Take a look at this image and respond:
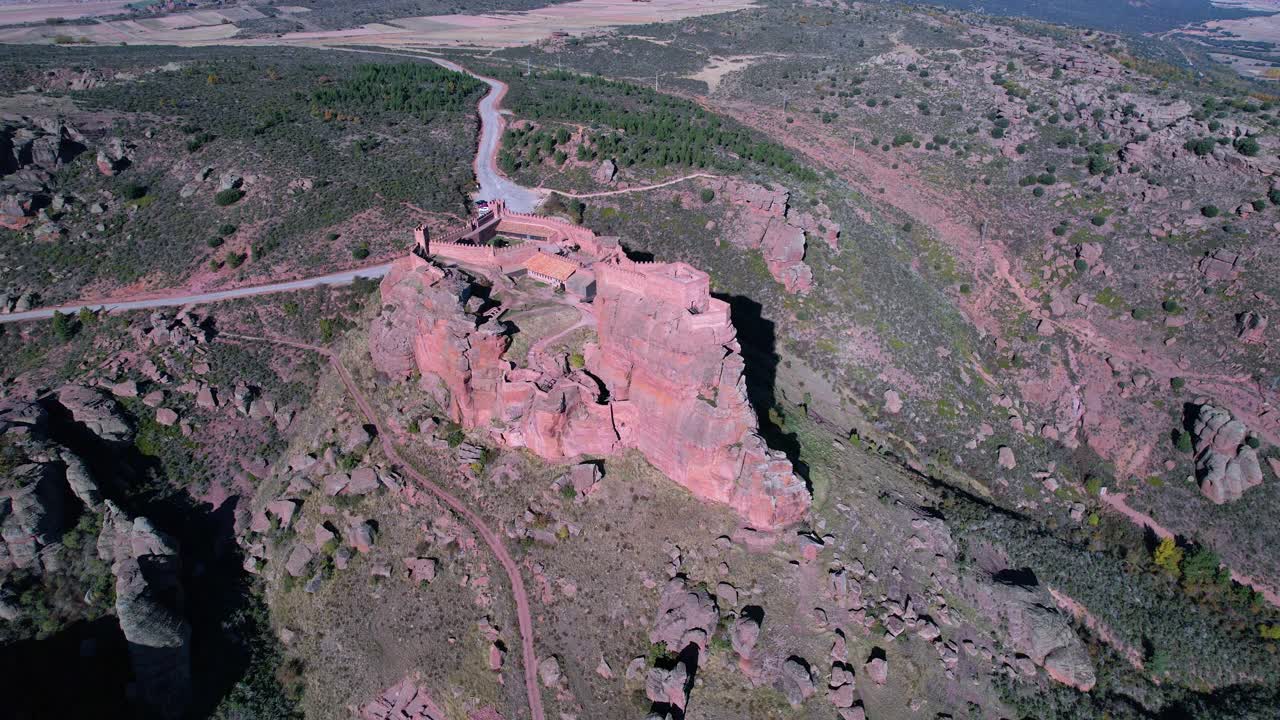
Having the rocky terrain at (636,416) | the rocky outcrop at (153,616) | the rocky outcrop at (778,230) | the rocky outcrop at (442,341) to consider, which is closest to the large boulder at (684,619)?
the rocky terrain at (636,416)

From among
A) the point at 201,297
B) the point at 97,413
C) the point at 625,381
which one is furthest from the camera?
the point at 201,297

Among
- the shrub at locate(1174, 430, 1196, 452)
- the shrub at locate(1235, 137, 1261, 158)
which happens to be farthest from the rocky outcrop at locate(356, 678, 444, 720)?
the shrub at locate(1235, 137, 1261, 158)

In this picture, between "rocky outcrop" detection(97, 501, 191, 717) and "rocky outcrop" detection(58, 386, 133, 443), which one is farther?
"rocky outcrop" detection(58, 386, 133, 443)

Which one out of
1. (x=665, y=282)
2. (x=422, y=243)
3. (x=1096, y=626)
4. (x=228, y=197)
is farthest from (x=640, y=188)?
(x=1096, y=626)

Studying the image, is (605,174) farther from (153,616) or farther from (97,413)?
(153,616)

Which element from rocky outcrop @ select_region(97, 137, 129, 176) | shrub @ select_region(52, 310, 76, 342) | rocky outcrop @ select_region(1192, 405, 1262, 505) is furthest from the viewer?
rocky outcrop @ select_region(97, 137, 129, 176)

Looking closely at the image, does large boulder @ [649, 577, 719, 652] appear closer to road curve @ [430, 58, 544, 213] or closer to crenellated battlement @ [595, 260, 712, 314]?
crenellated battlement @ [595, 260, 712, 314]

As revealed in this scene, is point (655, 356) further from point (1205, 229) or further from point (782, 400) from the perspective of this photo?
point (1205, 229)
